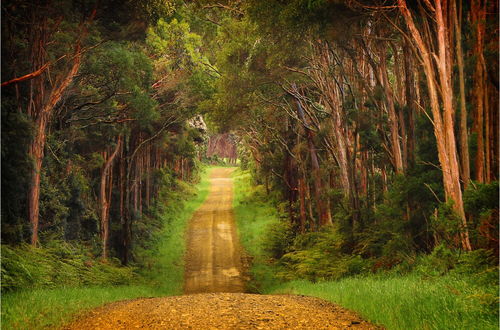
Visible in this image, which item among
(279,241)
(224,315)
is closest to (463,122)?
(224,315)

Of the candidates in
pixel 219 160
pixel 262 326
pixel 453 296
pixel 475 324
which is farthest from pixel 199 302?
pixel 219 160

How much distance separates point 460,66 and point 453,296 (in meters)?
4.67

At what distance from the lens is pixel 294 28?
42.9 ft

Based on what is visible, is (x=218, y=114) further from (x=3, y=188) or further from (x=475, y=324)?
(x=475, y=324)

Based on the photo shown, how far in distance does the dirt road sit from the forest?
92cm

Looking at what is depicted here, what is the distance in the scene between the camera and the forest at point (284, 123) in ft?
29.6

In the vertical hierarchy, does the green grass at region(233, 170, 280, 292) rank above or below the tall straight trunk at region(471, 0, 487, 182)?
below

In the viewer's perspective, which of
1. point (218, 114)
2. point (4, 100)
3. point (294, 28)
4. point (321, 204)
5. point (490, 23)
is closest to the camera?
point (490, 23)

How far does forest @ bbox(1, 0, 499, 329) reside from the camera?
9.03 metres

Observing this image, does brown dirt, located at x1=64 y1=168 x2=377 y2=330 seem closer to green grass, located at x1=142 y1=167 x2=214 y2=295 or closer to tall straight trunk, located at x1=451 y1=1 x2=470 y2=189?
tall straight trunk, located at x1=451 y1=1 x2=470 y2=189

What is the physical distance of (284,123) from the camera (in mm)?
25031

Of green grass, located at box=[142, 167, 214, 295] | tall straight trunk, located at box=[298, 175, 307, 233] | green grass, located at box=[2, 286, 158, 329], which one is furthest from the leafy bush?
green grass, located at box=[2, 286, 158, 329]

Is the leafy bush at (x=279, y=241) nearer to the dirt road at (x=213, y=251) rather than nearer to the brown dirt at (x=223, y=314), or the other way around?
the dirt road at (x=213, y=251)

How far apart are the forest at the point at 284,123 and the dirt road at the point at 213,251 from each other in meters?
0.92
